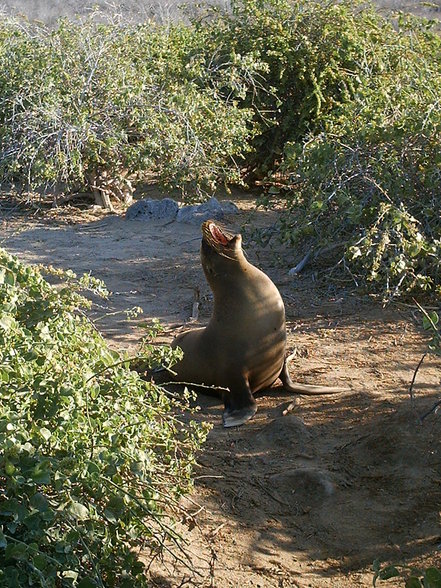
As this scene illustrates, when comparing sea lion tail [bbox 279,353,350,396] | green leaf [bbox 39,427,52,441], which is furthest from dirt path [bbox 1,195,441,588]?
green leaf [bbox 39,427,52,441]

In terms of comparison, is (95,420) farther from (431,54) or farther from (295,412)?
(431,54)

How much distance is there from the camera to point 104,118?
32.9ft

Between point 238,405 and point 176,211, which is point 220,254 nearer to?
point 238,405

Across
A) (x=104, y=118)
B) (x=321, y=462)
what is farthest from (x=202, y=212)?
(x=321, y=462)

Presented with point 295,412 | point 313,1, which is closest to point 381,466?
point 295,412

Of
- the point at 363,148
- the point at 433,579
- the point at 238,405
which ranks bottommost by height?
the point at 238,405

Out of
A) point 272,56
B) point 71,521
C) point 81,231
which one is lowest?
point 81,231

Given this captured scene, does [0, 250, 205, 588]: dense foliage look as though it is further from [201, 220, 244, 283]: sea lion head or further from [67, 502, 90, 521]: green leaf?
[201, 220, 244, 283]: sea lion head

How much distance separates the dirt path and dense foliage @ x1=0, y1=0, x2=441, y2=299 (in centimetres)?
129

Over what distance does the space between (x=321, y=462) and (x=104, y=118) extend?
20.7 feet

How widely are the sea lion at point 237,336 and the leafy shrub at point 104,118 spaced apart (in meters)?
4.40

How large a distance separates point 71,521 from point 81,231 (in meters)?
6.61

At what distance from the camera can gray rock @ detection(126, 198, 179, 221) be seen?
9.51 m

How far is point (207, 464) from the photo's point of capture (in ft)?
14.9
